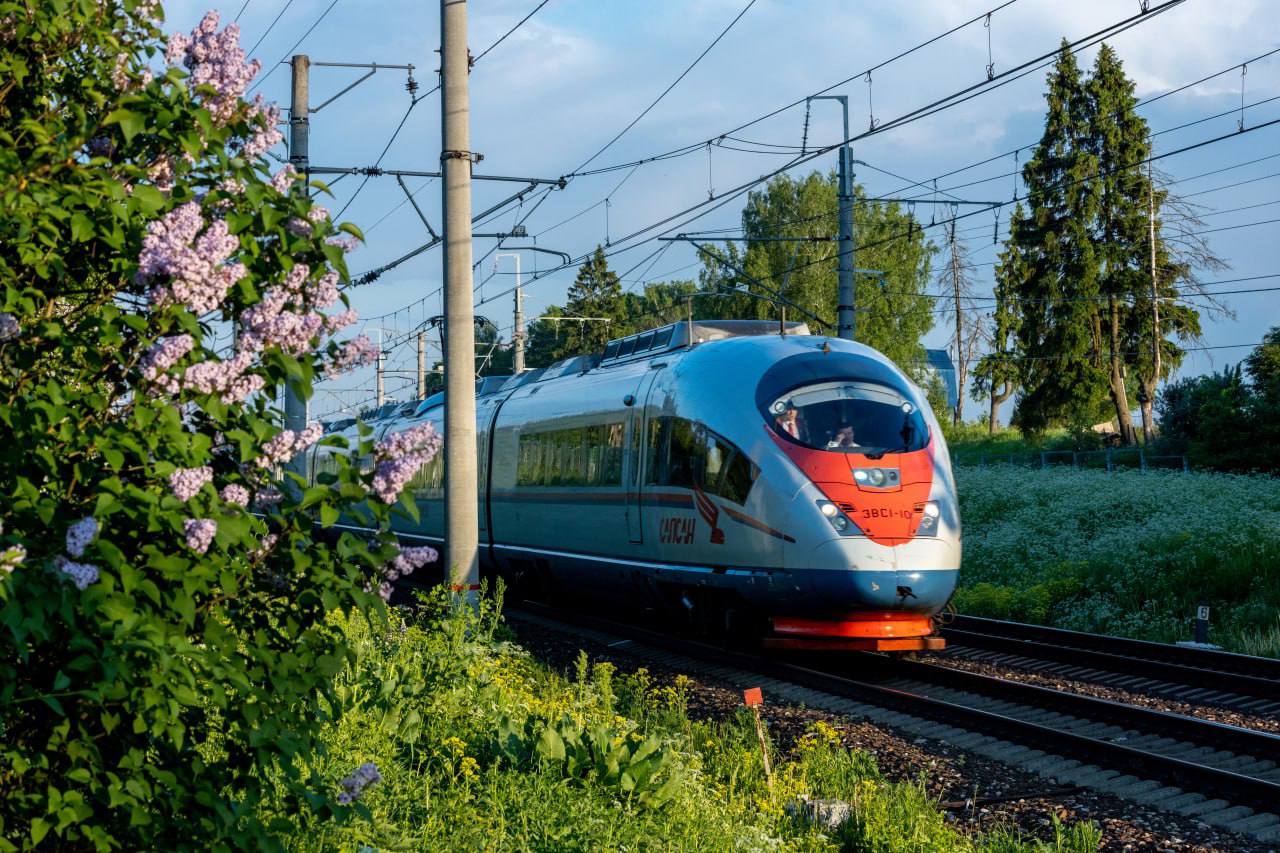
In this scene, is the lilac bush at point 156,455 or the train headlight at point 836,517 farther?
the train headlight at point 836,517

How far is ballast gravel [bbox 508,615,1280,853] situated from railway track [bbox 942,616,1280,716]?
2954mm

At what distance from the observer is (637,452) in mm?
14234

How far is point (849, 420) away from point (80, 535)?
9474mm

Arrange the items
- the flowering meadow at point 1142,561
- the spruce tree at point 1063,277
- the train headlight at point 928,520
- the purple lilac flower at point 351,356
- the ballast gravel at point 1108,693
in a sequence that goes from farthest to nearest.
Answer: the spruce tree at point 1063,277 → the flowering meadow at point 1142,561 → the train headlight at point 928,520 → the ballast gravel at point 1108,693 → the purple lilac flower at point 351,356

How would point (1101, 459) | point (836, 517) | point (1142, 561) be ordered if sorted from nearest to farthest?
point (836, 517) < point (1142, 561) < point (1101, 459)

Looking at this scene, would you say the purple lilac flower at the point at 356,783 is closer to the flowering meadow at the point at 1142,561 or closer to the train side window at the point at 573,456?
the train side window at the point at 573,456

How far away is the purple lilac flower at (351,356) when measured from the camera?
12.2 feet

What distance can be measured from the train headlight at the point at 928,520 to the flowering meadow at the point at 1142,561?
447 cm

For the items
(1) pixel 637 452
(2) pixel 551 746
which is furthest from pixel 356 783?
(1) pixel 637 452

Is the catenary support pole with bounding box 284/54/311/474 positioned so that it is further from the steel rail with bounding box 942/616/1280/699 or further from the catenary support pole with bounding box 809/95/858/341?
the steel rail with bounding box 942/616/1280/699

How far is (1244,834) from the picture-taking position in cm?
700

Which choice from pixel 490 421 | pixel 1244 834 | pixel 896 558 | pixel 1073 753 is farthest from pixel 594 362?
pixel 1244 834

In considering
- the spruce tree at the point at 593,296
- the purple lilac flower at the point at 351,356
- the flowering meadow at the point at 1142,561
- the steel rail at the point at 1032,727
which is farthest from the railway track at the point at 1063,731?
the spruce tree at the point at 593,296

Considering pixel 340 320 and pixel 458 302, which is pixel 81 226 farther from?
pixel 458 302
